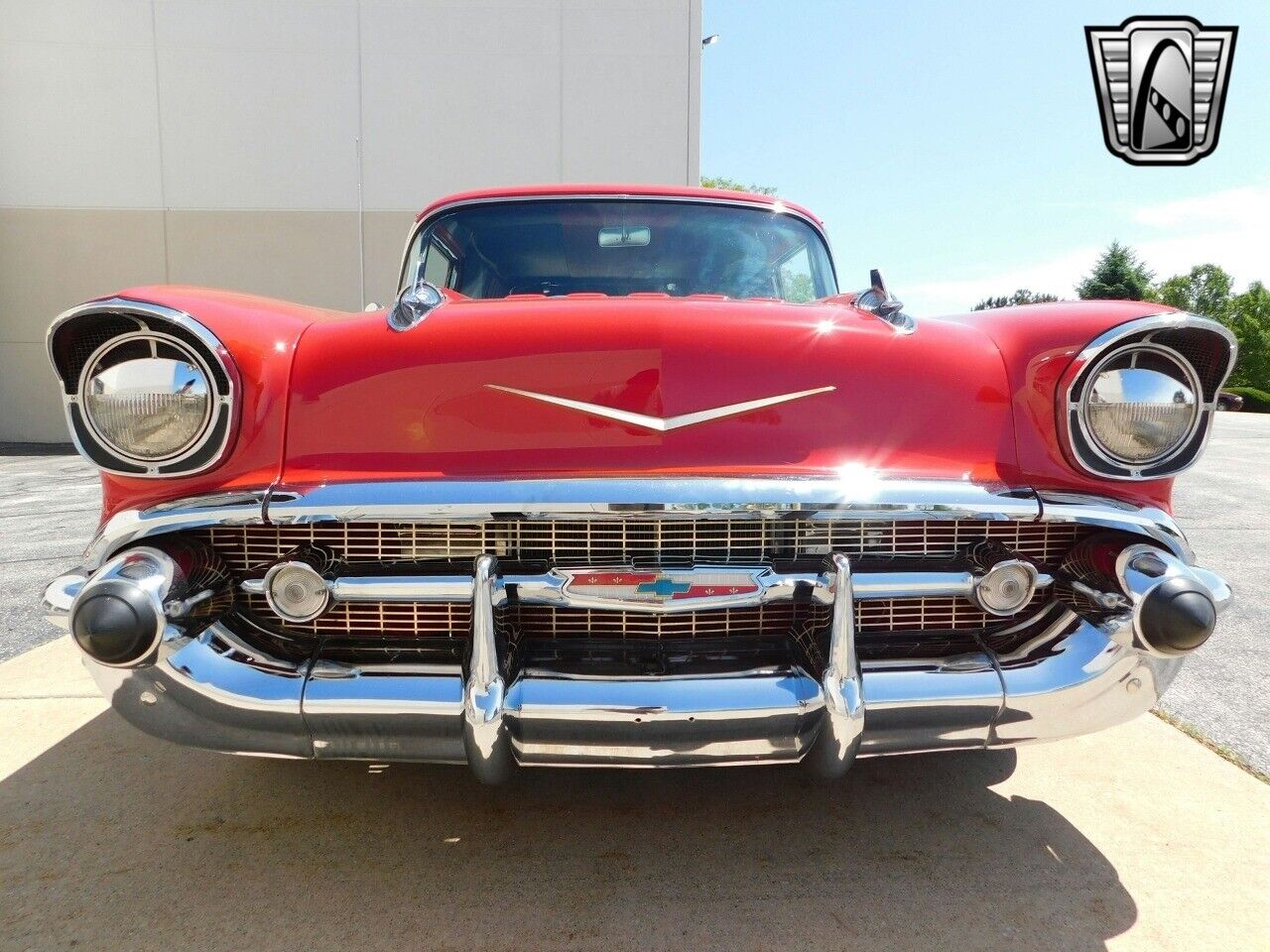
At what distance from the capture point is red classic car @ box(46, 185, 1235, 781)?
4.49 feet

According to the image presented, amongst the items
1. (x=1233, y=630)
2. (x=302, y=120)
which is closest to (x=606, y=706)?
(x=1233, y=630)

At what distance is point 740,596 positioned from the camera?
142 centimetres

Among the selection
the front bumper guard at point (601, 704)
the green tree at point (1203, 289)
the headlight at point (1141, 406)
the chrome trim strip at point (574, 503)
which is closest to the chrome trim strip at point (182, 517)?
the chrome trim strip at point (574, 503)

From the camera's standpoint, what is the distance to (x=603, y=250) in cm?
243

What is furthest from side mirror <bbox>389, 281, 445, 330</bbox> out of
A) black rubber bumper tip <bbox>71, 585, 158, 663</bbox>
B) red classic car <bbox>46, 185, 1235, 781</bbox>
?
black rubber bumper tip <bbox>71, 585, 158, 663</bbox>

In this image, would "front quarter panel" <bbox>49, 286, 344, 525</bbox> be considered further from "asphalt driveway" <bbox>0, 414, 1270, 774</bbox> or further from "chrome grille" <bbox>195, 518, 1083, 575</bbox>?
"asphalt driveway" <bbox>0, 414, 1270, 774</bbox>

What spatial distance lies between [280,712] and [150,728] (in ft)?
0.96

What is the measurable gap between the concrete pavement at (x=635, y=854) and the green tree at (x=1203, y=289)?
66.0 metres

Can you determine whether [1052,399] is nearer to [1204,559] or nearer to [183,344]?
[183,344]

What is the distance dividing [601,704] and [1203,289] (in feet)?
236

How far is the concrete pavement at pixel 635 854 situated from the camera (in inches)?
54.7

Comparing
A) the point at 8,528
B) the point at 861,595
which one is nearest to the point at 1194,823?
the point at 861,595

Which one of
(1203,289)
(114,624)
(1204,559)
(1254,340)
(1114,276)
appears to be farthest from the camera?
Result: (1203,289)

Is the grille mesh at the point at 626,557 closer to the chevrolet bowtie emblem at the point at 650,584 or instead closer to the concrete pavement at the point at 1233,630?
the chevrolet bowtie emblem at the point at 650,584
